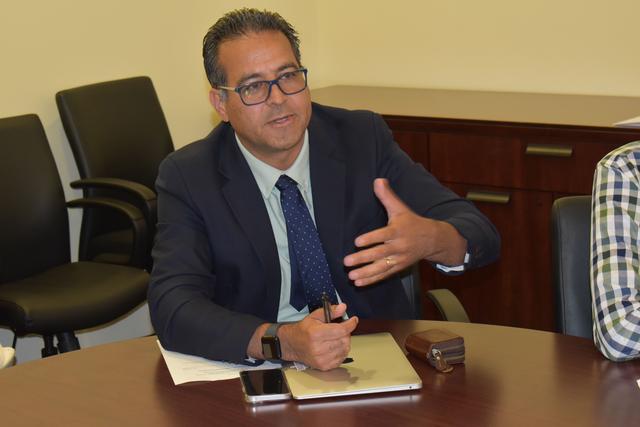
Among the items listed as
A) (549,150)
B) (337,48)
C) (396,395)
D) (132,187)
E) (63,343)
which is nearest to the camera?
(396,395)

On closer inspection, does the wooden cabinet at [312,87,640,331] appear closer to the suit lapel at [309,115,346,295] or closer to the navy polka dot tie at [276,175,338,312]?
the suit lapel at [309,115,346,295]

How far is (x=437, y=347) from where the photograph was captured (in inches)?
81.5

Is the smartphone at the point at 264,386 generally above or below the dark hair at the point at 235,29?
below

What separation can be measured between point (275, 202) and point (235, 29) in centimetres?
47

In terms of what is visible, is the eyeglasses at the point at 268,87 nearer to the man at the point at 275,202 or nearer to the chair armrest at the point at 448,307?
the man at the point at 275,202

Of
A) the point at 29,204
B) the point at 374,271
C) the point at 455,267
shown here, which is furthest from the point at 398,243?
the point at 29,204

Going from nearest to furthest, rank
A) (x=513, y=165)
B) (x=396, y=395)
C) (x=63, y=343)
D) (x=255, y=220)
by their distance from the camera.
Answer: (x=396, y=395) → (x=255, y=220) → (x=63, y=343) → (x=513, y=165)

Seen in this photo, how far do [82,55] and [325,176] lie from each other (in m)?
2.16

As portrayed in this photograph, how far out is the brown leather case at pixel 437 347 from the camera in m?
2.06

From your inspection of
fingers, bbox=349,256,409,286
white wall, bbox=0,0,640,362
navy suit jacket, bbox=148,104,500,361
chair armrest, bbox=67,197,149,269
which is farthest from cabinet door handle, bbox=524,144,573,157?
fingers, bbox=349,256,409,286

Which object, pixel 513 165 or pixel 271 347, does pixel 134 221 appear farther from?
pixel 271 347

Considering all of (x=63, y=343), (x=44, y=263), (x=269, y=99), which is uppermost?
(x=269, y=99)

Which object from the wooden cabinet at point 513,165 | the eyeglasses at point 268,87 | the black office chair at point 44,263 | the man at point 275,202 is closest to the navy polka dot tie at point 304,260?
the man at point 275,202

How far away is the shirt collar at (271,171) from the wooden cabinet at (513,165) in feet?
5.63
